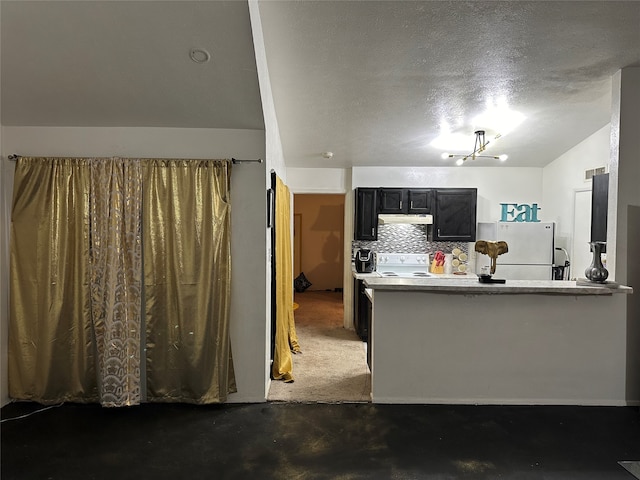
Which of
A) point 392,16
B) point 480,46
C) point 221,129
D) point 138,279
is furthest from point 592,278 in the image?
point 138,279

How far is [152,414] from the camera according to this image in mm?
3020

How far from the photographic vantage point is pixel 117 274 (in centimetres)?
304

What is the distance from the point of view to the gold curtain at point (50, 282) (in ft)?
10.0

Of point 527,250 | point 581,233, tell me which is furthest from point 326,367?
point 581,233

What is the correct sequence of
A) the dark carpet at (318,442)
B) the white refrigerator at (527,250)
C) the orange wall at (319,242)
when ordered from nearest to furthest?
the dark carpet at (318,442)
the white refrigerator at (527,250)
the orange wall at (319,242)

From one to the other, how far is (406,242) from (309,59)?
10.9 feet

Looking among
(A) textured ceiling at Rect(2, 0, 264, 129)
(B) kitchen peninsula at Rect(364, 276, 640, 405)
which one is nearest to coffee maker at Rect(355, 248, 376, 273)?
(B) kitchen peninsula at Rect(364, 276, 640, 405)

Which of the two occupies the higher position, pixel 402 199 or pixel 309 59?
pixel 309 59

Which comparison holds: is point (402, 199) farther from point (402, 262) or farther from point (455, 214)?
point (402, 262)

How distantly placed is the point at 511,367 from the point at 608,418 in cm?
75

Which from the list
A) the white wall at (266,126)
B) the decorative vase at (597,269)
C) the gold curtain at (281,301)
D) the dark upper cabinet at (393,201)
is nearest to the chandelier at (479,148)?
the dark upper cabinet at (393,201)

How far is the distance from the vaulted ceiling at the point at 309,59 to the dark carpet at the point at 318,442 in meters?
2.26

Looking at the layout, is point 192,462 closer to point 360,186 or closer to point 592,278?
point 592,278

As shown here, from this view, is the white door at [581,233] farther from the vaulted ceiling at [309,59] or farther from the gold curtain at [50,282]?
the gold curtain at [50,282]
